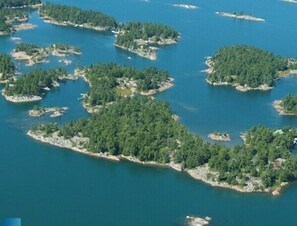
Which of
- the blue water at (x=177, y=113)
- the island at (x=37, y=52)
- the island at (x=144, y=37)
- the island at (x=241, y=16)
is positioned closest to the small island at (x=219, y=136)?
the blue water at (x=177, y=113)

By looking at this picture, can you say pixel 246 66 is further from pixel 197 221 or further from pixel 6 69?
pixel 197 221

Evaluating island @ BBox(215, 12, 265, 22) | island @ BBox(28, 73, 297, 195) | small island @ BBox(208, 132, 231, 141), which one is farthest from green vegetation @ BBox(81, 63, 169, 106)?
island @ BBox(215, 12, 265, 22)

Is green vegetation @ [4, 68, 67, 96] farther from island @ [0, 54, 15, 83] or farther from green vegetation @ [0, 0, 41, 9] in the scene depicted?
green vegetation @ [0, 0, 41, 9]

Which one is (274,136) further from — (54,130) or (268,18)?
(268,18)

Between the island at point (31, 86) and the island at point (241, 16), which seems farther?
the island at point (241, 16)

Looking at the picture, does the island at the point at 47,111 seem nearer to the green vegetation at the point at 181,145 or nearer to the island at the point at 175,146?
the island at the point at 175,146

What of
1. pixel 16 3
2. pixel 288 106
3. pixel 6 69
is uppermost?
pixel 288 106

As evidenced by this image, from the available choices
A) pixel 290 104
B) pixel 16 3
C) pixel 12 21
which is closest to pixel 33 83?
pixel 290 104
